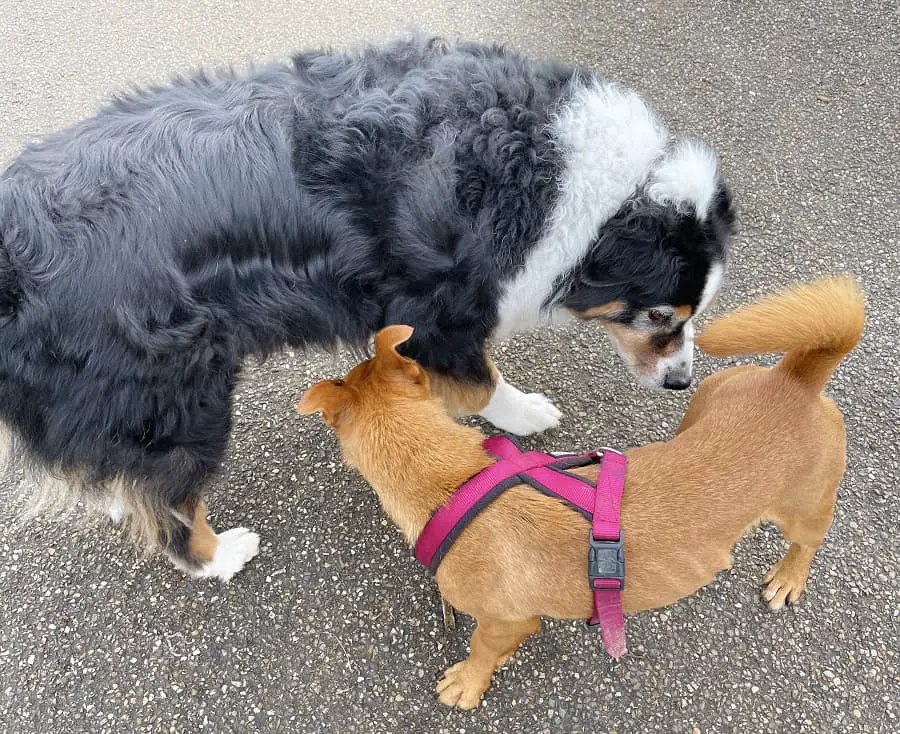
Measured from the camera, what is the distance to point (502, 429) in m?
2.47

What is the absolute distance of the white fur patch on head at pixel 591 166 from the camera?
1.65 metres

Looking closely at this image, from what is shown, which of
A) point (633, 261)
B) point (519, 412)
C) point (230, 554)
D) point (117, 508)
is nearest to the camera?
point (633, 261)

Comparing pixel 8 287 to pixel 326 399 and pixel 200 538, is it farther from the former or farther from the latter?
pixel 200 538

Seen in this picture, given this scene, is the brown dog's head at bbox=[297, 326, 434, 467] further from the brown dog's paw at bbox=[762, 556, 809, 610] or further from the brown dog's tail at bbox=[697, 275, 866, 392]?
the brown dog's paw at bbox=[762, 556, 809, 610]

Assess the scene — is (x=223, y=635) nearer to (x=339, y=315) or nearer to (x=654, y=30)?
(x=339, y=315)

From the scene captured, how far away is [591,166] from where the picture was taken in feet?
5.41

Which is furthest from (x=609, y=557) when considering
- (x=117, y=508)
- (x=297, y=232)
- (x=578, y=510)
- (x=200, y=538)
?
(x=117, y=508)

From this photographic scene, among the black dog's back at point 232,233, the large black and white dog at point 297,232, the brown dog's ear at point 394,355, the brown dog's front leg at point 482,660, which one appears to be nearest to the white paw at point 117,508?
the large black and white dog at point 297,232

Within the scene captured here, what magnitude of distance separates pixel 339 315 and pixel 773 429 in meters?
1.17

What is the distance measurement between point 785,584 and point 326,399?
1601mm

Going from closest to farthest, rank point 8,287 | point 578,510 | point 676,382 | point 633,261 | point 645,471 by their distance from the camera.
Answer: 1. point 8,287
2. point 578,510
3. point 645,471
4. point 633,261
5. point 676,382

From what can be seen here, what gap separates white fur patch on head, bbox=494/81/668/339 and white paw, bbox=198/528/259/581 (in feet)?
4.40

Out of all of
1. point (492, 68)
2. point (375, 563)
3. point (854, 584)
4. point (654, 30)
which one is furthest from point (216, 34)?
point (854, 584)

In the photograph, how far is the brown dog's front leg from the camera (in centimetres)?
163
